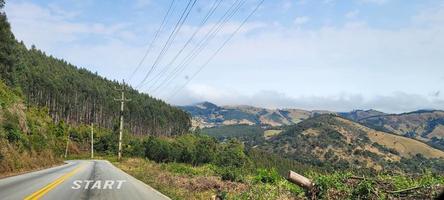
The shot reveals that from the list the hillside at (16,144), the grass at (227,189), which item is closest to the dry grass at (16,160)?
the hillside at (16,144)

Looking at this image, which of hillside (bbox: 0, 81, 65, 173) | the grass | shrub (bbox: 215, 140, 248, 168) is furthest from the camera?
shrub (bbox: 215, 140, 248, 168)

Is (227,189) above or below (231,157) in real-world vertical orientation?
above

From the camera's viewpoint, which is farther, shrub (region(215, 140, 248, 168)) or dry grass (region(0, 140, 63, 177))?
shrub (region(215, 140, 248, 168))

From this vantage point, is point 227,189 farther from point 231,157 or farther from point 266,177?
point 231,157

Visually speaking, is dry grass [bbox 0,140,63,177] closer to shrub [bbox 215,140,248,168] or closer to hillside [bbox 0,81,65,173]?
hillside [bbox 0,81,65,173]

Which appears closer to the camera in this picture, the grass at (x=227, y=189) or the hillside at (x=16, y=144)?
the grass at (x=227, y=189)

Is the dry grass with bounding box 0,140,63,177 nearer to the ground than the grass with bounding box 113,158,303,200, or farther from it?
nearer to the ground

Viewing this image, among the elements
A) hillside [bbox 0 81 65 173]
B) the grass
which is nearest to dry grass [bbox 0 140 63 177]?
hillside [bbox 0 81 65 173]

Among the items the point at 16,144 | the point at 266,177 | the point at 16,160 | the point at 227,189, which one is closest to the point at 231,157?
the point at 16,144

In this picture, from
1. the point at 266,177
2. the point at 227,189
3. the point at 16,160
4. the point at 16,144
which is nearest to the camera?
the point at 227,189

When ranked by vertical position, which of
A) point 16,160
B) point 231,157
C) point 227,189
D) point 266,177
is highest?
point 227,189

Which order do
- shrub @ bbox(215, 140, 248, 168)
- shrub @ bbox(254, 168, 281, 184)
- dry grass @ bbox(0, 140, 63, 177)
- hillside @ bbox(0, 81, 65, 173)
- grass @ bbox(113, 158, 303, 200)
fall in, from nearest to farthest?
1. grass @ bbox(113, 158, 303, 200)
2. shrub @ bbox(254, 168, 281, 184)
3. dry grass @ bbox(0, 140, 63, 177)
4. hillside @ bbox(0, 81, 65, 173)
5. shrub @ bbox(215, 140, 248, 168)

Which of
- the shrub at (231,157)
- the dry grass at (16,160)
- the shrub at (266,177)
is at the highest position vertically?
the shrub at (266,177)

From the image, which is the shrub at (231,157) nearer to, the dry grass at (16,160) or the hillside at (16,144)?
the hillside at (16,144)
